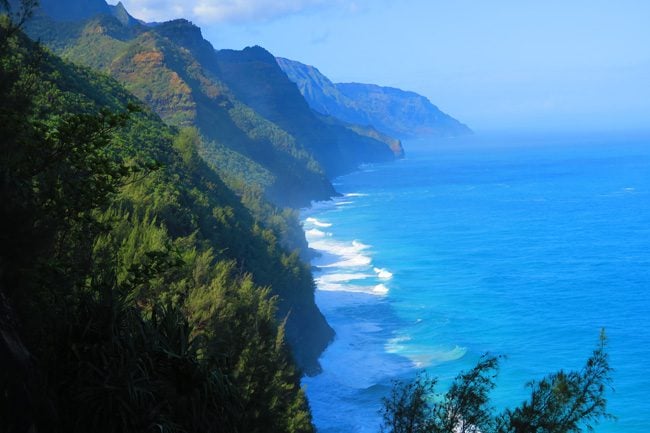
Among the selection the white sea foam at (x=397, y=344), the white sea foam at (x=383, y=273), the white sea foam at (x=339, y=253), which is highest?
the white sea foam at (x=339, y=253)

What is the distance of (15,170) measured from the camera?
30.4 ft

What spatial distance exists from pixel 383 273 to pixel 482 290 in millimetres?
10024

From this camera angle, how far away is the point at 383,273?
6419 centimetres

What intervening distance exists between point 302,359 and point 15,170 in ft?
113

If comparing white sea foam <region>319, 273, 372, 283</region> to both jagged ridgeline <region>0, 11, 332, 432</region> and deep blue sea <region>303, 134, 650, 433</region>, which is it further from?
jagged ridgeline <region>0, 11, 332, 432</region>

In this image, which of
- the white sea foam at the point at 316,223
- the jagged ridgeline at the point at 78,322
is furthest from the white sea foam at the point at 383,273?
the jagged ridgeline at the point at 78,322

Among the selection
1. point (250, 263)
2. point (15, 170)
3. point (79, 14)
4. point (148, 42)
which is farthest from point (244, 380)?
point (79, 14)

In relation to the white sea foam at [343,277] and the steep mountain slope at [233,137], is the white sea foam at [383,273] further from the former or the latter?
the steep mountain slope at [233,137]

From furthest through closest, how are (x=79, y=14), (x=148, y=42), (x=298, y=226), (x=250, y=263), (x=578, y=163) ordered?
1. (x=578, y=163)
2. (x=79, y=14)
3. (x=148, y=42)
4. (x=298, y=226)
5. (x=250, y=263)

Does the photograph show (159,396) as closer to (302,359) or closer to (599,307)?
(302,359)

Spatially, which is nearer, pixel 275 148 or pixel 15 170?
pixel 15 170

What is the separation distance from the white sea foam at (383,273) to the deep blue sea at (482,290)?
0.42 m

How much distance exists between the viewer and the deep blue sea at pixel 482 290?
40.3 meters

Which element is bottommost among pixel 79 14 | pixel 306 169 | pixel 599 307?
pixel 599 307
